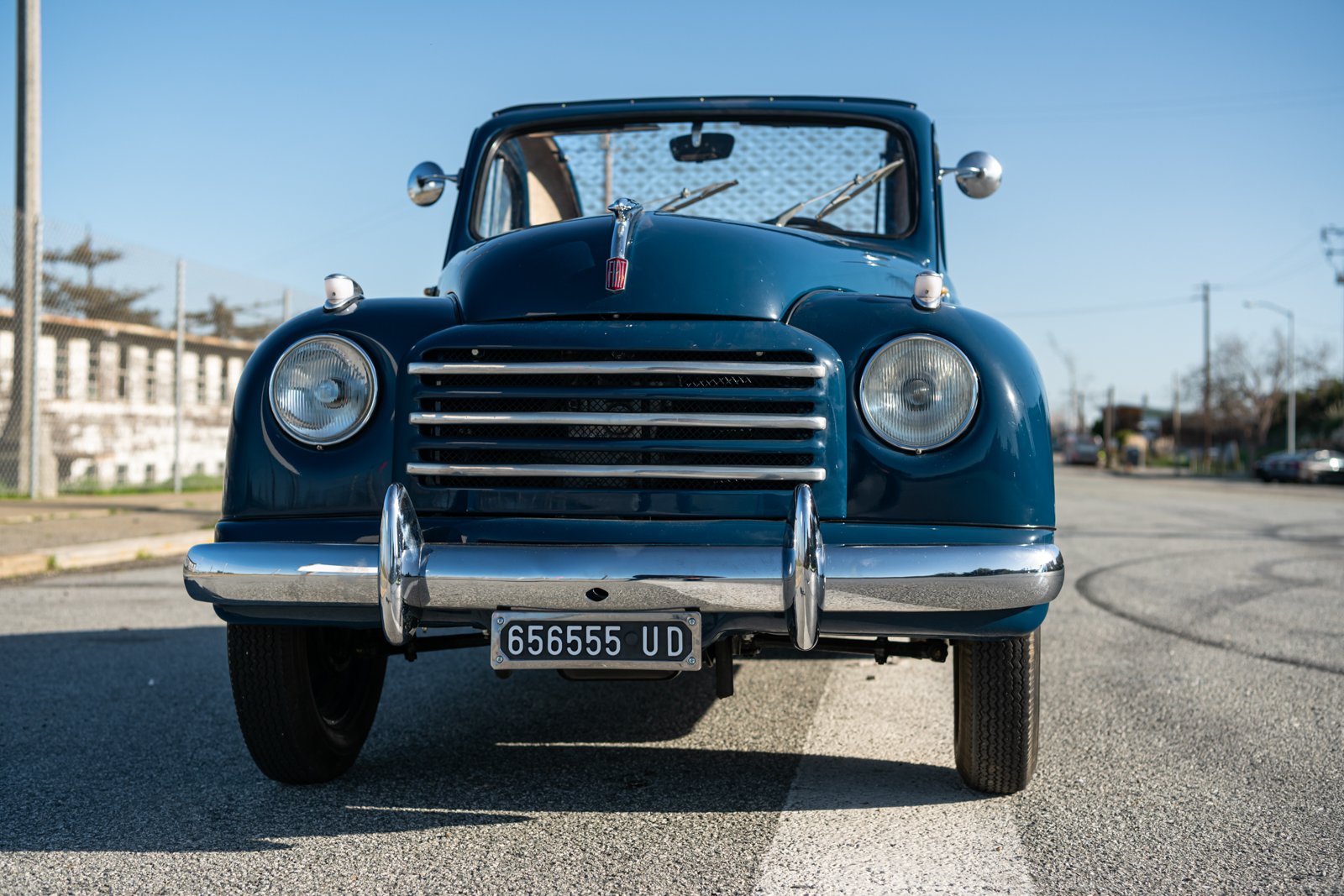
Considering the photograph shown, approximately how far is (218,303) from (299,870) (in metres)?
13.3

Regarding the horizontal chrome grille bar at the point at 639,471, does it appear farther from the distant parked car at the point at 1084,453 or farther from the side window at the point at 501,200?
the distant parked car at the point at 1084,453

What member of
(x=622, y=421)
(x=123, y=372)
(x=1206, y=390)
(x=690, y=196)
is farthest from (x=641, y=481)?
(x=1206, y=390)

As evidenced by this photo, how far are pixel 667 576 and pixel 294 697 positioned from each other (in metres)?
1.16

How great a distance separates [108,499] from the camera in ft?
42.5

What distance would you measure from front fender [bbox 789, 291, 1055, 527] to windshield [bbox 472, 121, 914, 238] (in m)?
1.60

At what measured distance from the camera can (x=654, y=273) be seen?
2.85 meters

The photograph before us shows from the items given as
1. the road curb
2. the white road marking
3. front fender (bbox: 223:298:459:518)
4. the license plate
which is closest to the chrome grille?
front fender (bbox: 223:298:459:518)

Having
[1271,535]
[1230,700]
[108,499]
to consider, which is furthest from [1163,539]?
[108,499]

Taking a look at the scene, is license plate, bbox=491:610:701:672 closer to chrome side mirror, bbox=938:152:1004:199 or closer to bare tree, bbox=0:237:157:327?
chrome side mirror, bbox=938:152:1004:199

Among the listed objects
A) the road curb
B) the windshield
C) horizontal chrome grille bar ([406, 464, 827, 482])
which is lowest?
the road curb

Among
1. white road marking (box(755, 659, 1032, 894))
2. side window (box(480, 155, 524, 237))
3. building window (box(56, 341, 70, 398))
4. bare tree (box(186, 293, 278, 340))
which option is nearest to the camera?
white road marking (box(755, 659, 1032, 894))

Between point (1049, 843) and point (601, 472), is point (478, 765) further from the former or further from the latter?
point (1049, 843)

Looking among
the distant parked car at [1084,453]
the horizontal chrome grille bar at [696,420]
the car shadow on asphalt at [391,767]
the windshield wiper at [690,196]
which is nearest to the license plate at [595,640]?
the horizontal chrome grille bar at [696,420]

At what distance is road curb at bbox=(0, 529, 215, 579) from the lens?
7.57 m
